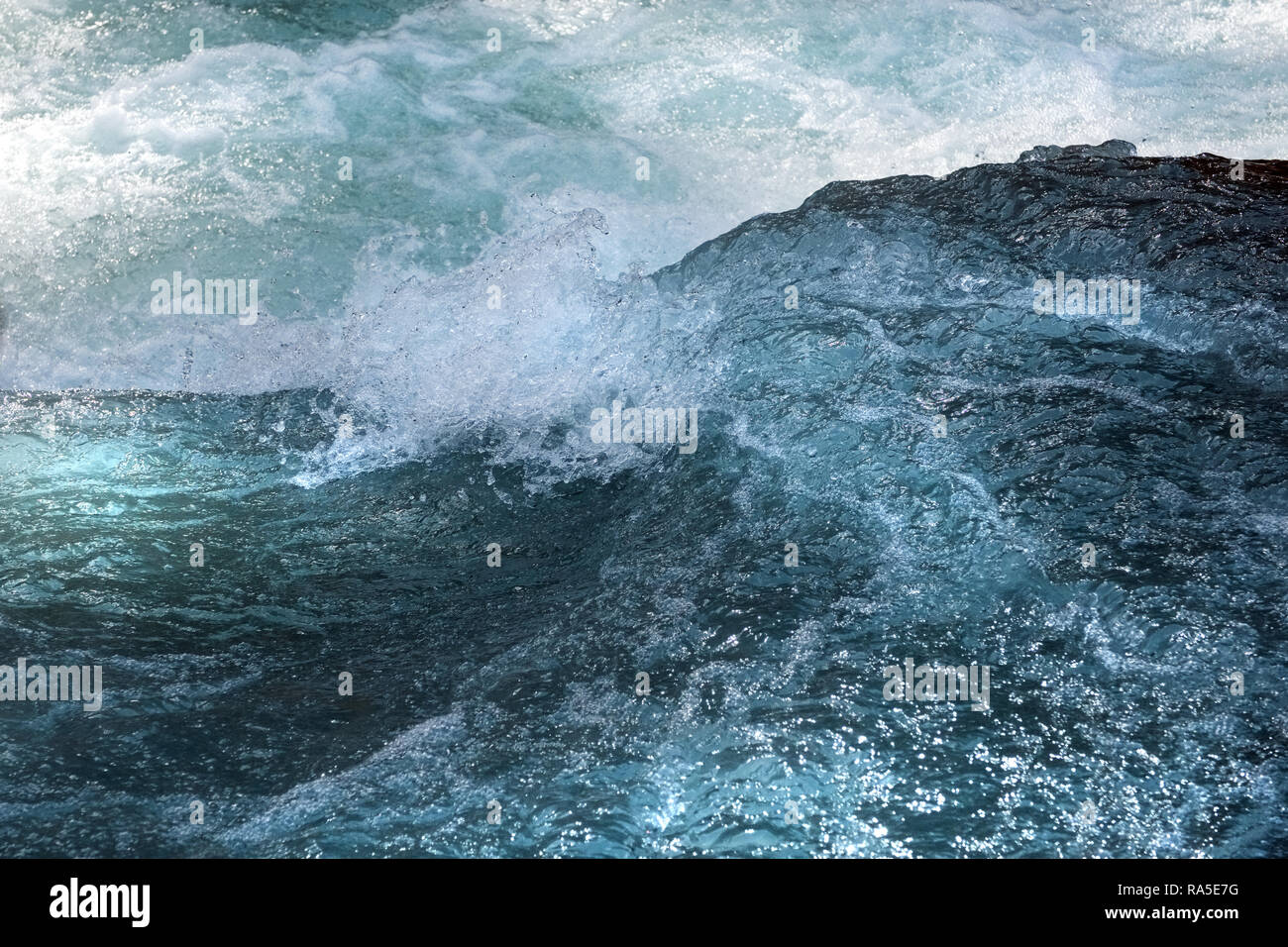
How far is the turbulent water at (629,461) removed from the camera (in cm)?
286

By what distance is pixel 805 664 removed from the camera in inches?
127

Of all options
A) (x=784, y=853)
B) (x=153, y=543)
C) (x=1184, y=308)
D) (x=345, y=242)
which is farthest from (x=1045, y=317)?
→ (x=345, y=242)

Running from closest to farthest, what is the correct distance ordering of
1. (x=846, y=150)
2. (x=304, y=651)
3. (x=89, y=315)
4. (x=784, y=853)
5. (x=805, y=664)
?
(x=784, y=853) → (x=805, y=664) → (x=304, y=651) → (x=89, y=315) → (x=846, y=150)

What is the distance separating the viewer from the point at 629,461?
15.3 ft

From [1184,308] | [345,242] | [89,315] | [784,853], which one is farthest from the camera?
[345,242]

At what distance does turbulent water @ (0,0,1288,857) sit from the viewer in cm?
286

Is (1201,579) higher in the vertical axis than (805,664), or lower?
higher

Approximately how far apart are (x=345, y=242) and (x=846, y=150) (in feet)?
11.3

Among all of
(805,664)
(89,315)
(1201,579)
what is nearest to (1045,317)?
(1201,579)

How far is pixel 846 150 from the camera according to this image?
25.6 feet

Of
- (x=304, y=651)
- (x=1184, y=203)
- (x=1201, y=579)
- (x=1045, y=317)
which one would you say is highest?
(x=1184, y=203)

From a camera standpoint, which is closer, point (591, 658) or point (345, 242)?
point (591, 658)
